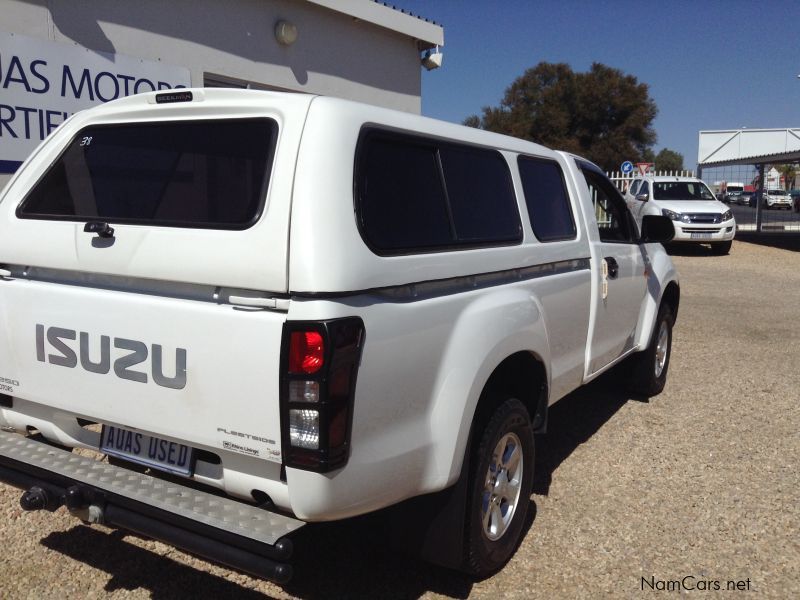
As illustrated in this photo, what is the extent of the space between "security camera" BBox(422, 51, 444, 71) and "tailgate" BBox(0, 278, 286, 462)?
11274 millimetres

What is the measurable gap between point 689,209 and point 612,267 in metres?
14.5

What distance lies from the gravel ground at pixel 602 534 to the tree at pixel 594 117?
3870 cm

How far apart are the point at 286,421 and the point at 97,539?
187 cm

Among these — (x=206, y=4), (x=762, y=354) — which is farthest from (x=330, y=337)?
(x=206, y=4)

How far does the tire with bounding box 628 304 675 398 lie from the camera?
5.71m

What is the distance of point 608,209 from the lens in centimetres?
494

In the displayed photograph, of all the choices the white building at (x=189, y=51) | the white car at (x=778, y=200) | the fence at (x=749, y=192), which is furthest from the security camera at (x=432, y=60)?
the white car at (x=778, y=200)

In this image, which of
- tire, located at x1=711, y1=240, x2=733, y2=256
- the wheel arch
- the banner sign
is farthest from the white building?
tire, located at x1=711, y1=240, x2=733, y2=256

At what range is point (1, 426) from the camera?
3102mm

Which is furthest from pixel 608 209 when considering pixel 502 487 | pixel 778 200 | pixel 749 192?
pixel 749 192

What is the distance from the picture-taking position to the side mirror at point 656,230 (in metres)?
5.13

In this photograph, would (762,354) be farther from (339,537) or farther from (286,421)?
(286,421)

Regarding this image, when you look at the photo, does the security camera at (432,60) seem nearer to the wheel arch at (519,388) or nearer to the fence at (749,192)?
the fence at (749,192)

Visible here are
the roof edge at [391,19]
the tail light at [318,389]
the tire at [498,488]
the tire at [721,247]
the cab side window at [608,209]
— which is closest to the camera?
the tail light at [318,389]
